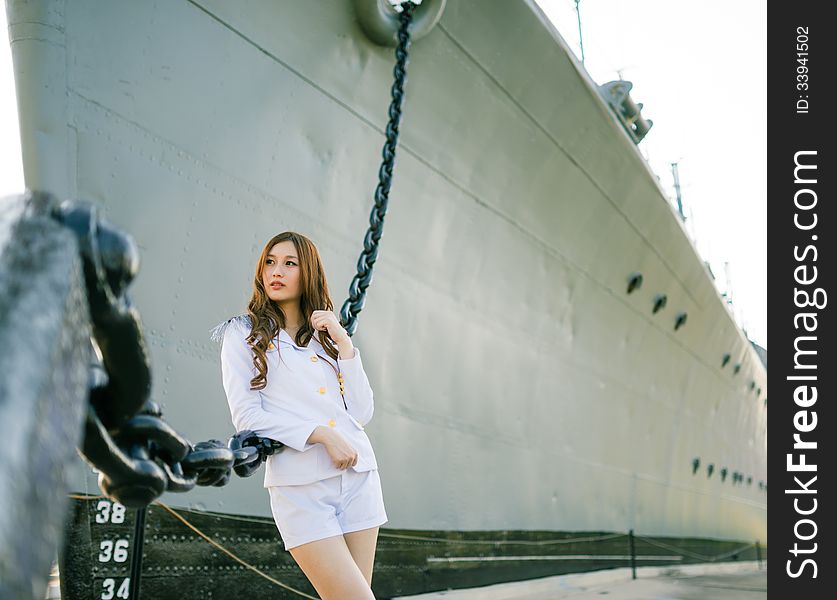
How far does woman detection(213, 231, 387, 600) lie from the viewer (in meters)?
1.66

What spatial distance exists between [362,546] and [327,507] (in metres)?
0.13

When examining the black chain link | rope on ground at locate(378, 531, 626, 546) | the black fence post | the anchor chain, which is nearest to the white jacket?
the black chain link

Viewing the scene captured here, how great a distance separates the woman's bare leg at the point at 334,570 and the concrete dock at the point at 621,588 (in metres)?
2.67

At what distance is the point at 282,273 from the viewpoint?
1862 millimetres

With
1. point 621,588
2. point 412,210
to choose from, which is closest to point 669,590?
point 621,588

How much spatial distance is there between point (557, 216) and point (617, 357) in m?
1.84

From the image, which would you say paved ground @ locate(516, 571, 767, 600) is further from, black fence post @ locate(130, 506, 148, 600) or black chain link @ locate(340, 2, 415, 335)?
black chain link @ locate(340, 2, 415, 335)

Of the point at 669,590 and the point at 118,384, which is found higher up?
the point at 118,384

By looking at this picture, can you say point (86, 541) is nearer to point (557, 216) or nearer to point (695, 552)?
point (557, 216)

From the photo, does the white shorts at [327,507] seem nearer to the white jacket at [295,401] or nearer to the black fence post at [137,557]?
the white jacket at [295,401]

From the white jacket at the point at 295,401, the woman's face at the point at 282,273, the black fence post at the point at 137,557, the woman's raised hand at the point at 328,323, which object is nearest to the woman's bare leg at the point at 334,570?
the white jacket at the point at 295,401

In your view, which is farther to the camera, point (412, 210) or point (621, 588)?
point (621, 588)

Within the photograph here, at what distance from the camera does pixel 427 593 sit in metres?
4.30

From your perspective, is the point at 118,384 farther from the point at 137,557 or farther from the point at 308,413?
the point at 137,557
